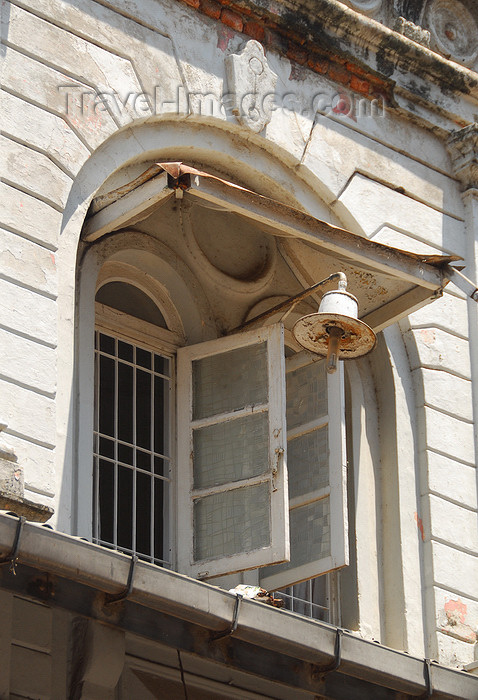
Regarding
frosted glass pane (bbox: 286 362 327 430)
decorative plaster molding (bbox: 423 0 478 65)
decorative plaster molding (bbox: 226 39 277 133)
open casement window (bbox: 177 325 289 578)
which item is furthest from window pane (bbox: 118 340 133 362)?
decorative plaster molding (bbox: 423 0 478 65)

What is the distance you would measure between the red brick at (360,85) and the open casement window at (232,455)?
2415 millimetres

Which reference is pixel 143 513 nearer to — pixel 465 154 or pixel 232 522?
pixel 232 522

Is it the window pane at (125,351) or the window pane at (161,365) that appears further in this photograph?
the window pane at (161,365)

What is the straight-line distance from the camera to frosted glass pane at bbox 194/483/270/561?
35.9ft

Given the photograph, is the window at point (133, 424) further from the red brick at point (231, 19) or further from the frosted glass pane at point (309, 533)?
the red brick at point (231, 19)

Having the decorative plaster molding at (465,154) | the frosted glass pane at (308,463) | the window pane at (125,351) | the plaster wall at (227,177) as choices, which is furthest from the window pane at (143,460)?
the decorative plaster molding at (465,154)

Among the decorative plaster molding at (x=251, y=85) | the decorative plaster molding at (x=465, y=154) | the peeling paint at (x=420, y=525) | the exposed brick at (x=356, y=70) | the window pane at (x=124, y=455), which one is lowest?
the peeling paint at (x=420, y=525)

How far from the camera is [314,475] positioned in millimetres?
11422

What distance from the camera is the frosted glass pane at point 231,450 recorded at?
11.2 metres

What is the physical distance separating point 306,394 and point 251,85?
2209 millimetres

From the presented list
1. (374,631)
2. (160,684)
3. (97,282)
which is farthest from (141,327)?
(160,684)

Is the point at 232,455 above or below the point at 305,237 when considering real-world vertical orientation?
below

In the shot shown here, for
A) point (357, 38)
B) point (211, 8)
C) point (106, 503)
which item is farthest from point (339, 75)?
point (106, 503)

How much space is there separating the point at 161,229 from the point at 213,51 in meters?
1.30
